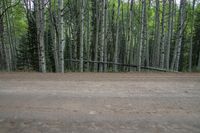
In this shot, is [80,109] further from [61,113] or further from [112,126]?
[112,126]

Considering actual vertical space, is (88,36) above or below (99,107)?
above

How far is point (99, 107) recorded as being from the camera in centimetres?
437

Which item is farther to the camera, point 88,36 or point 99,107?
point 88,36

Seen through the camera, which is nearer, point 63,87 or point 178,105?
point 178,105

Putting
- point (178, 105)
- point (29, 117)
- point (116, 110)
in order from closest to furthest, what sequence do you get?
point (29, 117), point (116, 110), point (178, 105)

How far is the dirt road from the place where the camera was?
3445 mm

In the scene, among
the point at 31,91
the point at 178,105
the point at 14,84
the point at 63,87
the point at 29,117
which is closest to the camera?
the point at 29,117

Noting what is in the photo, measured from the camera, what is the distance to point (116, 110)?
4211mm

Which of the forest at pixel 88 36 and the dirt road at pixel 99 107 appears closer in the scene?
the dirt road at pixel 99 107

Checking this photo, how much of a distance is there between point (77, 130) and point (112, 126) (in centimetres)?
53

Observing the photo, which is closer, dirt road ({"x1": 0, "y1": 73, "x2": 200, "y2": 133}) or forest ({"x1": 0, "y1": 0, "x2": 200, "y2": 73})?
dirt road ({"x1": 0, "y1": 73, "x2": 200, "y2": 133})

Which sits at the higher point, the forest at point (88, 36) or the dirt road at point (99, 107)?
the forest at point (88, 36)

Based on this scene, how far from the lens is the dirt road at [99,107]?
3.45 metres

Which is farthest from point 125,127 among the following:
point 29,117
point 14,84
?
point 14,84
